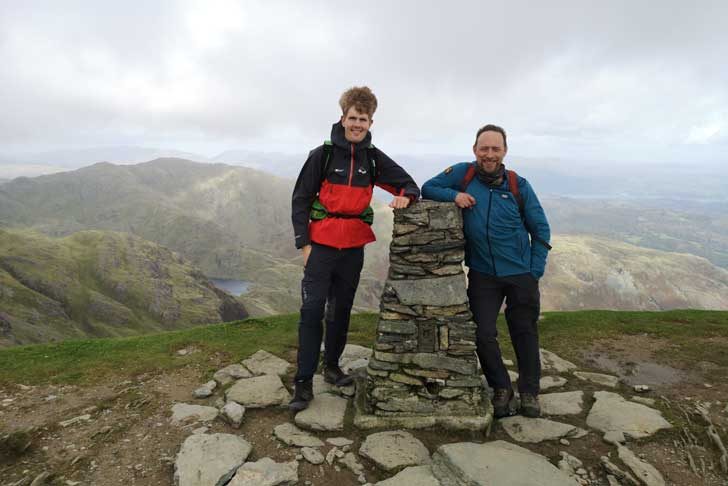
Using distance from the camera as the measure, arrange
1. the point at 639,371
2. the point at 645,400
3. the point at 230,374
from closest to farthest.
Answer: the point at 645,400
the point at 230,374
the point at 639,371

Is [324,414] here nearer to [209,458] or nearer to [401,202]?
[209,458]

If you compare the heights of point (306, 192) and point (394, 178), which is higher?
point (394, 178)

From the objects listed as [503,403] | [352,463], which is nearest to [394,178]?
[503,403]

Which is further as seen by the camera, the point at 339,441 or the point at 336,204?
the point at 336,204

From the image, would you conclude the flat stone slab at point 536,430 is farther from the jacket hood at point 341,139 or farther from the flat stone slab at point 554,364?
the jacket hood at point 341,139

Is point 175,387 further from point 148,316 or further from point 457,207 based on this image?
point 148,316

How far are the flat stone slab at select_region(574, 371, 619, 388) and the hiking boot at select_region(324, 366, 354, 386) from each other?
5875mm

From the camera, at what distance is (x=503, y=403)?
794 cm

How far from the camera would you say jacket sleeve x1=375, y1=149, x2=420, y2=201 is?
25.9 ft

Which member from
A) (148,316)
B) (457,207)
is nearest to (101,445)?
(457,207)

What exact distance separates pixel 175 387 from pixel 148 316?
120m

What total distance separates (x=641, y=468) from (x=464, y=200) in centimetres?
512

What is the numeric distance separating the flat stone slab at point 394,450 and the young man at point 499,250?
194 cm

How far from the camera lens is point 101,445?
23.0 ft
